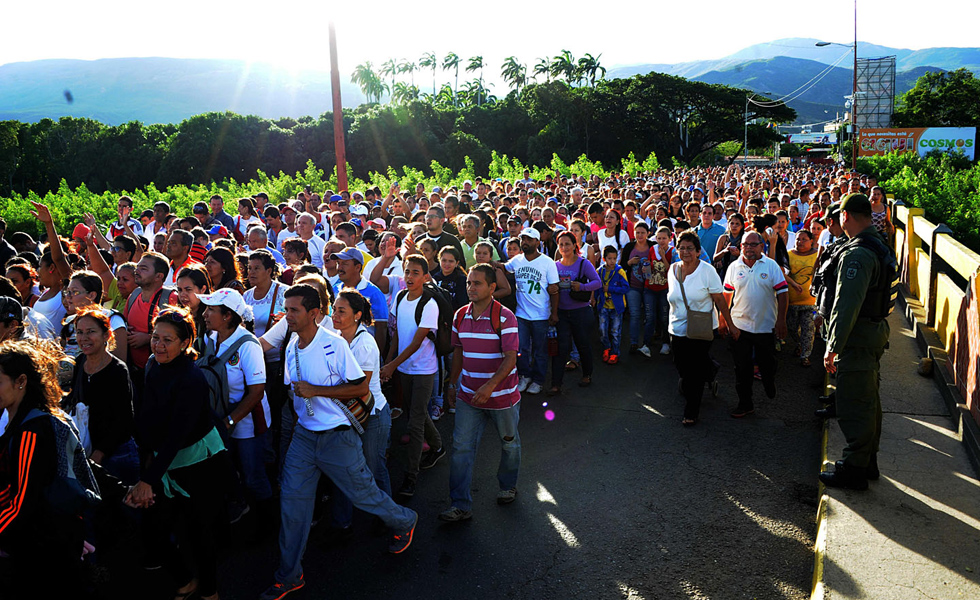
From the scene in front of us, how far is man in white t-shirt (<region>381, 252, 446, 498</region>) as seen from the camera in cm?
534

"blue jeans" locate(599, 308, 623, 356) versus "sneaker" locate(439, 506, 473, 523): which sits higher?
"blue jeans" locate(599, 308, 623, 356)

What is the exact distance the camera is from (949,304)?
719 cm

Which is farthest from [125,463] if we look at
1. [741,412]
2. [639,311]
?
[639,311]

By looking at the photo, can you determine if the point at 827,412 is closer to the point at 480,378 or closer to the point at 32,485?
the point at 480,378

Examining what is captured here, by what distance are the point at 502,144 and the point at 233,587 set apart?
60.3 m

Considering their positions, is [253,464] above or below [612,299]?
below

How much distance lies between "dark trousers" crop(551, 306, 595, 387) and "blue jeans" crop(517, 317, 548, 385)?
17 centimetres

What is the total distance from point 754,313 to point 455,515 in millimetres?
3738

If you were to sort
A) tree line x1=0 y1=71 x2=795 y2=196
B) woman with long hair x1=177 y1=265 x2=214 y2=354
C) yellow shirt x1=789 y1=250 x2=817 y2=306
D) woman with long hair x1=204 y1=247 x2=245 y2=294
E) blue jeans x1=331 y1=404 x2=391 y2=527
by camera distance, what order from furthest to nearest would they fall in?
tree line x1=0 y1=71 x2=795 y2=196
yellow shirt x1=789 y1=250 x2=817 y2=306
woman with long hair x1=204 y1=247 x2=245 y2=294
woman with long hair x1=177 y1=265 x2=214 y2=354
blue jeans x1=331 y1=404 x2=391 y2=527

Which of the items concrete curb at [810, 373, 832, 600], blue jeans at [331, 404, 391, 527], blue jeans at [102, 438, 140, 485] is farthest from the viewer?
blue jeans at [331, 404, 391, 527]

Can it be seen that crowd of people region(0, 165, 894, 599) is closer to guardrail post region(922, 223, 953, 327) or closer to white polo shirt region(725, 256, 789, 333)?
white polo shirt region(725, 256, 789, 333)

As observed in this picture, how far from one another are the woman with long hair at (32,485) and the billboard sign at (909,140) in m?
62.5

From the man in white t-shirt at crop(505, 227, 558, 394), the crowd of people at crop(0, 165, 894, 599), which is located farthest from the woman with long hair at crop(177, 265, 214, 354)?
the man in white t-shirt at crop(505, 227, 558, 394)

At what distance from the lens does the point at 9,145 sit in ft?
185
